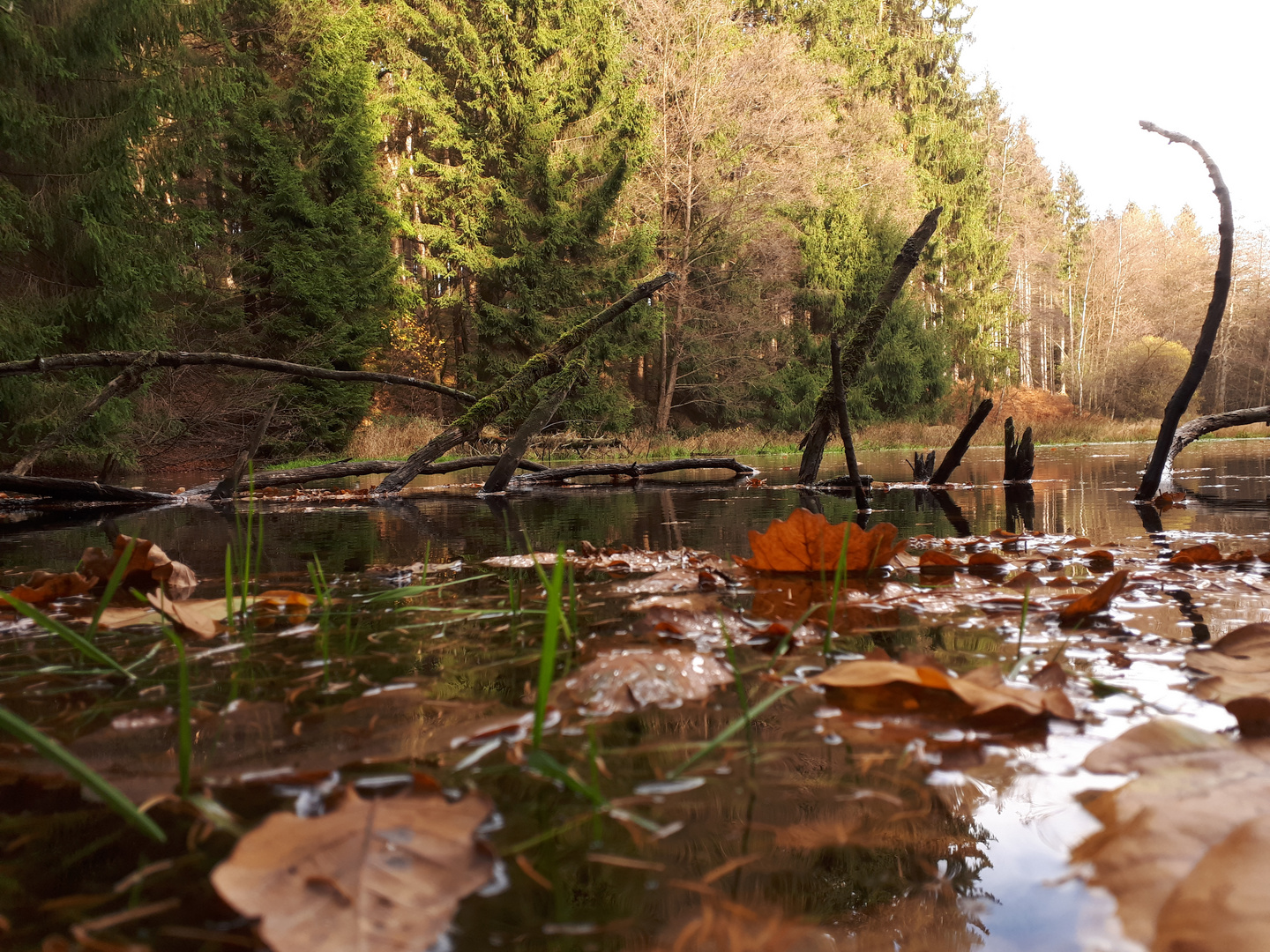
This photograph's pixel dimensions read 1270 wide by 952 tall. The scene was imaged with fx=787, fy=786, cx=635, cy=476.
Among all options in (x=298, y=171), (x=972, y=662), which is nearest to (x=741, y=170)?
(x=298, y=171)

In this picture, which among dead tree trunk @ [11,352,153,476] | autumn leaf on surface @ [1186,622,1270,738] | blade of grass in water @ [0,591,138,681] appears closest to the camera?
autumn leaf on surface @ [1186,622,1270,738]

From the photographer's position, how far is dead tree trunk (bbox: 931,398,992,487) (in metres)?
5.55

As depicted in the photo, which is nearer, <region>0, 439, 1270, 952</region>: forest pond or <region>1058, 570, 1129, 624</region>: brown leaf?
<region>0, 439, 1270, 952</region>: forest pond

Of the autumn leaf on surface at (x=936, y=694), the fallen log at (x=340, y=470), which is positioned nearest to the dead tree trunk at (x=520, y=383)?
the fallen log at (x=340, y=470)

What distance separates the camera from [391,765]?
2.40 ft

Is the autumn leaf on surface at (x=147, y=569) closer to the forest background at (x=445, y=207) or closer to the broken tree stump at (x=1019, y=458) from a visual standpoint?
the broken tree stump at (x=1019, y=458)

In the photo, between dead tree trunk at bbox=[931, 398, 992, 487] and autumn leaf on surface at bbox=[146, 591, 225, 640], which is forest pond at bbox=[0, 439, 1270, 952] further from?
dead tree trunk at bbox=[931, 398, 992, 487]

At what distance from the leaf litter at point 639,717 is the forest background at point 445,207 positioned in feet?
34.2

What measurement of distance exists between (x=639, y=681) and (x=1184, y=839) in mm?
568

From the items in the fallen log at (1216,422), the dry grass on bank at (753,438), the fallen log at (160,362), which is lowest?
the dry grass on bank at (753,438)

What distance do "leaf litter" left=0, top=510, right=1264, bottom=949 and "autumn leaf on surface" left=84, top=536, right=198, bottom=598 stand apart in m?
0.12

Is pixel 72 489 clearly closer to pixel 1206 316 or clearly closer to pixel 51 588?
pixel 51 588

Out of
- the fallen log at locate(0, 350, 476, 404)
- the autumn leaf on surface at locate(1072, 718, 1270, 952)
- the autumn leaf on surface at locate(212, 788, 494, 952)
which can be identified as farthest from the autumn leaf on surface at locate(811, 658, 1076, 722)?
the fallen log at locate(0, 350, 476, 404)

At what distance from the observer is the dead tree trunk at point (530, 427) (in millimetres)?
5418
